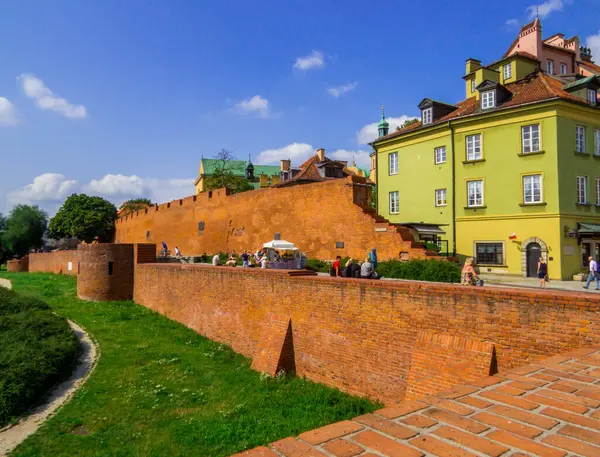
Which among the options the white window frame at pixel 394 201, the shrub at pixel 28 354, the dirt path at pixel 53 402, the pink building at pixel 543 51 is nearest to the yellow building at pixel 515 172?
the white window frame at pixel 394 201

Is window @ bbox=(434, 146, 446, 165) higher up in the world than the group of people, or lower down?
higher up

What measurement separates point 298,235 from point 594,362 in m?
17.7

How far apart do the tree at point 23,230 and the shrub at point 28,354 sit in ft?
158

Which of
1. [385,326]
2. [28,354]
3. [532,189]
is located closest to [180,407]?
[385,326]

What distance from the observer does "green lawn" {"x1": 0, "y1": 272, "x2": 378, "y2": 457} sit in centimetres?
768

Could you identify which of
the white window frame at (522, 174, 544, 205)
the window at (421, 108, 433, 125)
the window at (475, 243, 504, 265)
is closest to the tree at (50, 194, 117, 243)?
the window at (421, 108, 433, 125)

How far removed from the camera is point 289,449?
7.48 ft

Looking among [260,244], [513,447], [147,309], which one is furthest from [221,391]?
[260,244]

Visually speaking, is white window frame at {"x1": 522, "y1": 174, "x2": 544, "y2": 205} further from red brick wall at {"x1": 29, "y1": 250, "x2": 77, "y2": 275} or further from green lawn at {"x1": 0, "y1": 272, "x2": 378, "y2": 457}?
red brick wall at {"x1": 29, "y1": 250, "x2": 77, "y2": 275}

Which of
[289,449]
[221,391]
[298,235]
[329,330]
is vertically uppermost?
[298,235]

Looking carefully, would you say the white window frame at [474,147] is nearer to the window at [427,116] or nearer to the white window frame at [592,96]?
the window at [427,116]

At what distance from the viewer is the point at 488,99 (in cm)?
2236

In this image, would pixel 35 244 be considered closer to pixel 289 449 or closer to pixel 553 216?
pixel 553 216

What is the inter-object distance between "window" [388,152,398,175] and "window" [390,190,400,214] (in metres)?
1.27
